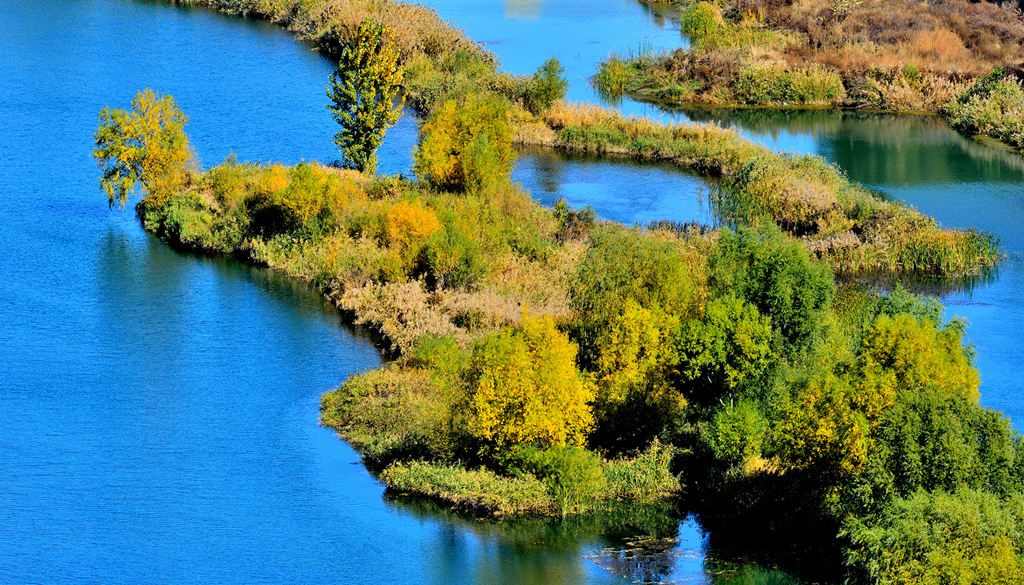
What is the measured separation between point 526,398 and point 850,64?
5871 cm

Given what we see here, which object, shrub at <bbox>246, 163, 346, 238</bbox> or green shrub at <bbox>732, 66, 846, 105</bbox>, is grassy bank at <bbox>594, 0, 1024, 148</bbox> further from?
shrub at <bbox>246, 163, 346, 238</bbox>

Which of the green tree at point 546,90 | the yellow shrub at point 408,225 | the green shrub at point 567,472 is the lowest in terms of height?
the green shrub at point 567,472

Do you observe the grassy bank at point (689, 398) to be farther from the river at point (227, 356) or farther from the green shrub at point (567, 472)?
the river at point (227, 356)

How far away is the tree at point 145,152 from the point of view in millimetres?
67625

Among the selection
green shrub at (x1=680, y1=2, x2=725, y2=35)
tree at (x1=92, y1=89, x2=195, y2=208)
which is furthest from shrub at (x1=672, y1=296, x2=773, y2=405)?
green shrub at (x1=680, y1=2, x2=725, y2=35)

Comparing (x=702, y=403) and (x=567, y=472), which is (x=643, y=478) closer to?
(x=567, y=472)

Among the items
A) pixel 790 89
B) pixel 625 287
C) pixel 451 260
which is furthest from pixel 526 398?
pixel 790 89

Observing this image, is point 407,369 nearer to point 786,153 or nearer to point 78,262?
point 78,262

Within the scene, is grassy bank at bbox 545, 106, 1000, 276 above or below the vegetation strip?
above

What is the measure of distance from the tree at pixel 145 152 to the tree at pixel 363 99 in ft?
25.3

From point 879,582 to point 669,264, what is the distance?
16.5 m

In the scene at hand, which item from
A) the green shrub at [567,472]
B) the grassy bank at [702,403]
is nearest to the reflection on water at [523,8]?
the grassy bank at [702,403]

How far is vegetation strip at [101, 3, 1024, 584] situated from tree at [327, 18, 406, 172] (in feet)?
25.1

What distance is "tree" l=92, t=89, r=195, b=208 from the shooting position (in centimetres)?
6762
